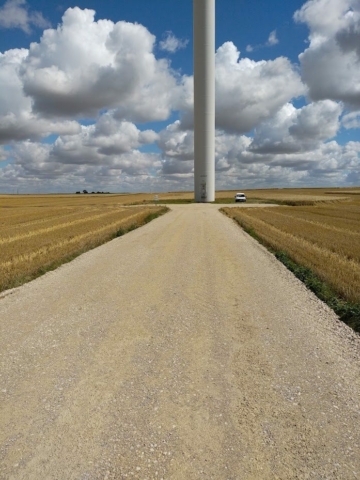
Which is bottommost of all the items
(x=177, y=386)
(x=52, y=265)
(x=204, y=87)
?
(x=52, y=265)

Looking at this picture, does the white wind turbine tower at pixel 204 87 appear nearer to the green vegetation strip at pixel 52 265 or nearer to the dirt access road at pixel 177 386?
the green vegetation strip at pixel 52 265

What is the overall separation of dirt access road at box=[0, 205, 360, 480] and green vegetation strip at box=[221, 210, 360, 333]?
298mm

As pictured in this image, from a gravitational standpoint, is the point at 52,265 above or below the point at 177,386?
below

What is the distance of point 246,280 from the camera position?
11.2 m

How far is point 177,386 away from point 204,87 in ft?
241

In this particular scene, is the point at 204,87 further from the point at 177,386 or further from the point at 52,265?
the point at 177,386

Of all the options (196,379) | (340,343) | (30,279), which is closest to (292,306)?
(340,343)

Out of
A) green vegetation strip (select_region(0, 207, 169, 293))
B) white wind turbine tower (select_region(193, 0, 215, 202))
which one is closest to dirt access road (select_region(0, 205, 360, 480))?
green vegetation strip (select_region(0, 207, 169, 293))

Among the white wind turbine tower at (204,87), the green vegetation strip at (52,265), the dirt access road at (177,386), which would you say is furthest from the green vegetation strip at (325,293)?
the white wind turbine tower at (204,87)

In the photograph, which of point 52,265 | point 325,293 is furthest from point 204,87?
point 325,293

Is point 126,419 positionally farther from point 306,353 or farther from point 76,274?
point 76,274

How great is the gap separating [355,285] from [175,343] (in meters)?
6.10

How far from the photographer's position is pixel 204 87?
7100 cm

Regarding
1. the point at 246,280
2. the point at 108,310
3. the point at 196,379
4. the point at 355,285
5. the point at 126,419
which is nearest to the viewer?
the point at 126,419
